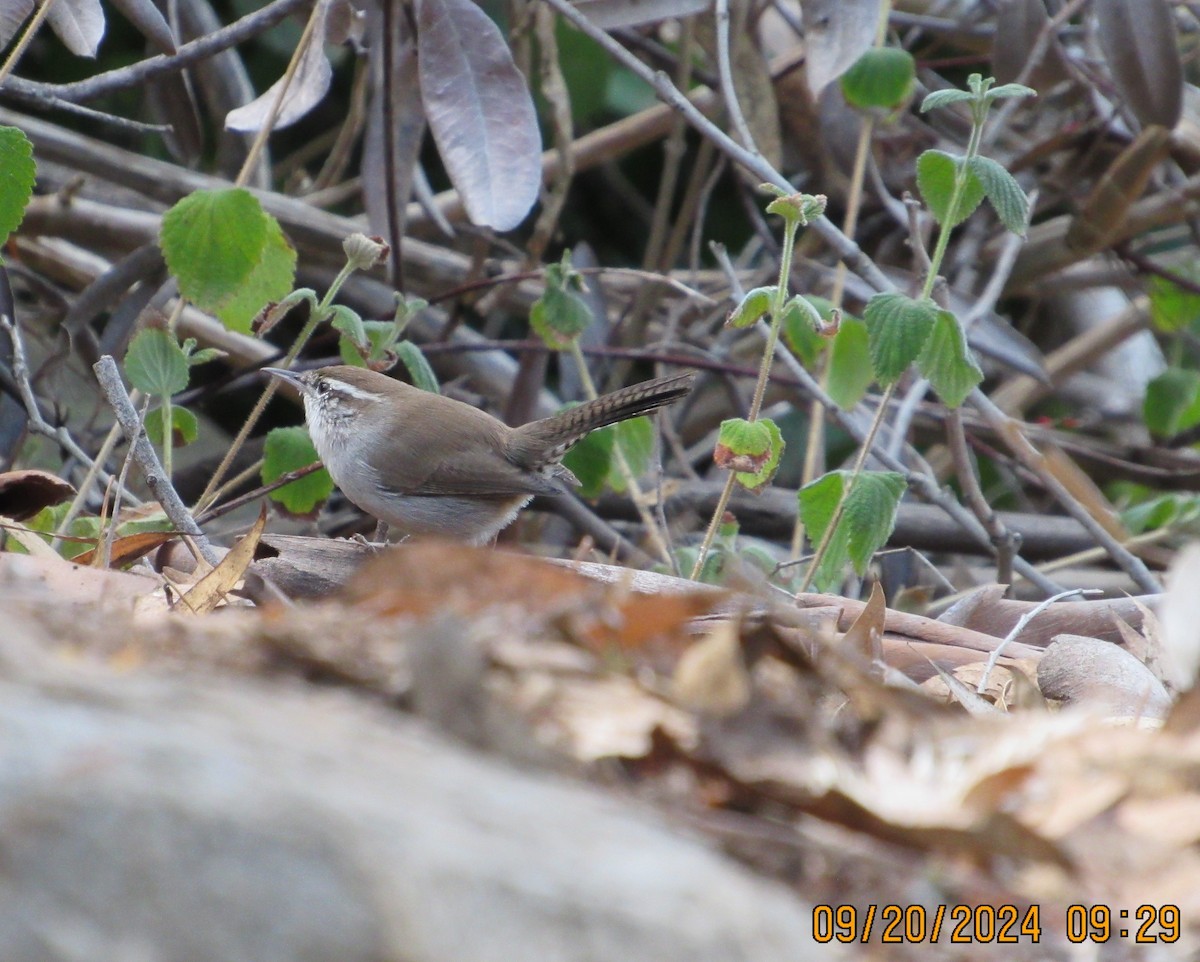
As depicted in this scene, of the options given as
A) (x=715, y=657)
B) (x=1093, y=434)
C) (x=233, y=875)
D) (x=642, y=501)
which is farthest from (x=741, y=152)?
(x=1093, y=434)

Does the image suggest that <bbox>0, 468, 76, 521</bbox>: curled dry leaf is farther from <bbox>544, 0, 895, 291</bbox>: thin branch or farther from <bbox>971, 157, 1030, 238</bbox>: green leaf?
<bbox>971, 157, 1030, 238</bbox>: green leaf

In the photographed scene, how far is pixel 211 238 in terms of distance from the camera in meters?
3.28

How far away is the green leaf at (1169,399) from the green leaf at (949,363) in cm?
253

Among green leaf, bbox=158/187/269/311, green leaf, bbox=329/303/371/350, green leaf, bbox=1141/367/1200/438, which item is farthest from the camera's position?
green leaf, bbox=1141/367/1200/438

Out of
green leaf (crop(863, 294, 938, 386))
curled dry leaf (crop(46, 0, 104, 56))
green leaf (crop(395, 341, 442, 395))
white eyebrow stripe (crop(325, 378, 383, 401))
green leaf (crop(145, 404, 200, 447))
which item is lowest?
white eyebrow stripe (crop(325, 378, 383, 401))

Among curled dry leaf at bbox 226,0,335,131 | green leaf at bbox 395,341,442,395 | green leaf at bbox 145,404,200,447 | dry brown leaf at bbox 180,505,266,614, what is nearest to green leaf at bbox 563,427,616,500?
green leaf at bbox 395,341,442,395

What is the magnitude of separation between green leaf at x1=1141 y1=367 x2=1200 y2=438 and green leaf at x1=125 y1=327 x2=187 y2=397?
3.85 meters

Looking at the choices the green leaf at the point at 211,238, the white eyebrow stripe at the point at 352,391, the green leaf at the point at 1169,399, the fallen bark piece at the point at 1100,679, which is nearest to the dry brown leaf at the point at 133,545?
the green leaf at the point at 211,238

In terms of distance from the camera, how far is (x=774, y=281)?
586 cm

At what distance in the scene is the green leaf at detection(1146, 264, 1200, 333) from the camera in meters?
5.77

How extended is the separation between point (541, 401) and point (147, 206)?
5.85ft

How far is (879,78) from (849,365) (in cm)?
94

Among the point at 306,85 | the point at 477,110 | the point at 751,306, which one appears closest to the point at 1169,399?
the point at 751,306

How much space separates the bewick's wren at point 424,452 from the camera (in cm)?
442
